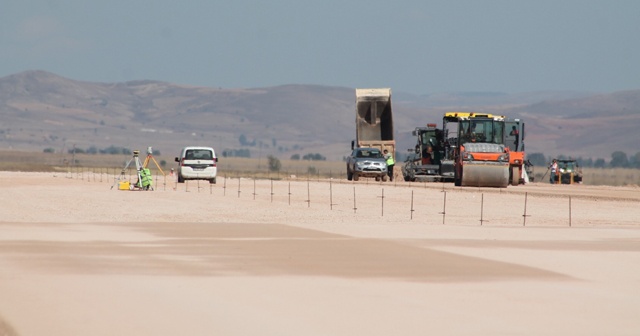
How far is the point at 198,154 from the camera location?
179ft

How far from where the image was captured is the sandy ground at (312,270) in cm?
1518

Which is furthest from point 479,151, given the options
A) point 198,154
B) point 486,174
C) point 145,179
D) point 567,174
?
point 567,174

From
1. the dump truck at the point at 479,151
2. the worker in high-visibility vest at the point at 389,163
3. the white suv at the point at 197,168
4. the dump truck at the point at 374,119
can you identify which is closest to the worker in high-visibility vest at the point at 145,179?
the white suv at the point at 197,168

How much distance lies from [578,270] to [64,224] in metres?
12.5

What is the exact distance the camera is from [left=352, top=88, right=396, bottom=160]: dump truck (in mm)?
60969

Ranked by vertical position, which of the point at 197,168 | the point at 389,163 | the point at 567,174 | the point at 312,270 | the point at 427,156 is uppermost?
the point at 427,156

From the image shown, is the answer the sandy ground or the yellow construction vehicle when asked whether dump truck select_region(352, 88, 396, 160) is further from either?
the sandy ground

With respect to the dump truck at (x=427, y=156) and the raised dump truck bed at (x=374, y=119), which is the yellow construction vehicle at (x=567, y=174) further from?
the dump truck at (x=427, y=156)

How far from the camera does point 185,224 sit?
30312mm

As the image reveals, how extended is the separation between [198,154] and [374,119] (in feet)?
33.2

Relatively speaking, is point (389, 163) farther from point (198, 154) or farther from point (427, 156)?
point (198, 154)

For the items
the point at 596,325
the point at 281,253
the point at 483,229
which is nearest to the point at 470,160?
the point at 483,229

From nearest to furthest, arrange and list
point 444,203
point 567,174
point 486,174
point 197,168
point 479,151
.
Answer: point 444,203
point 486,174
point 479,151
point 197,168
point 567,174

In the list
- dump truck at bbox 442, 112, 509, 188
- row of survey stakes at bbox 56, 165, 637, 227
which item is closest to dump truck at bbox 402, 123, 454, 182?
dump truck at bbox 442, 112, 509, 188
